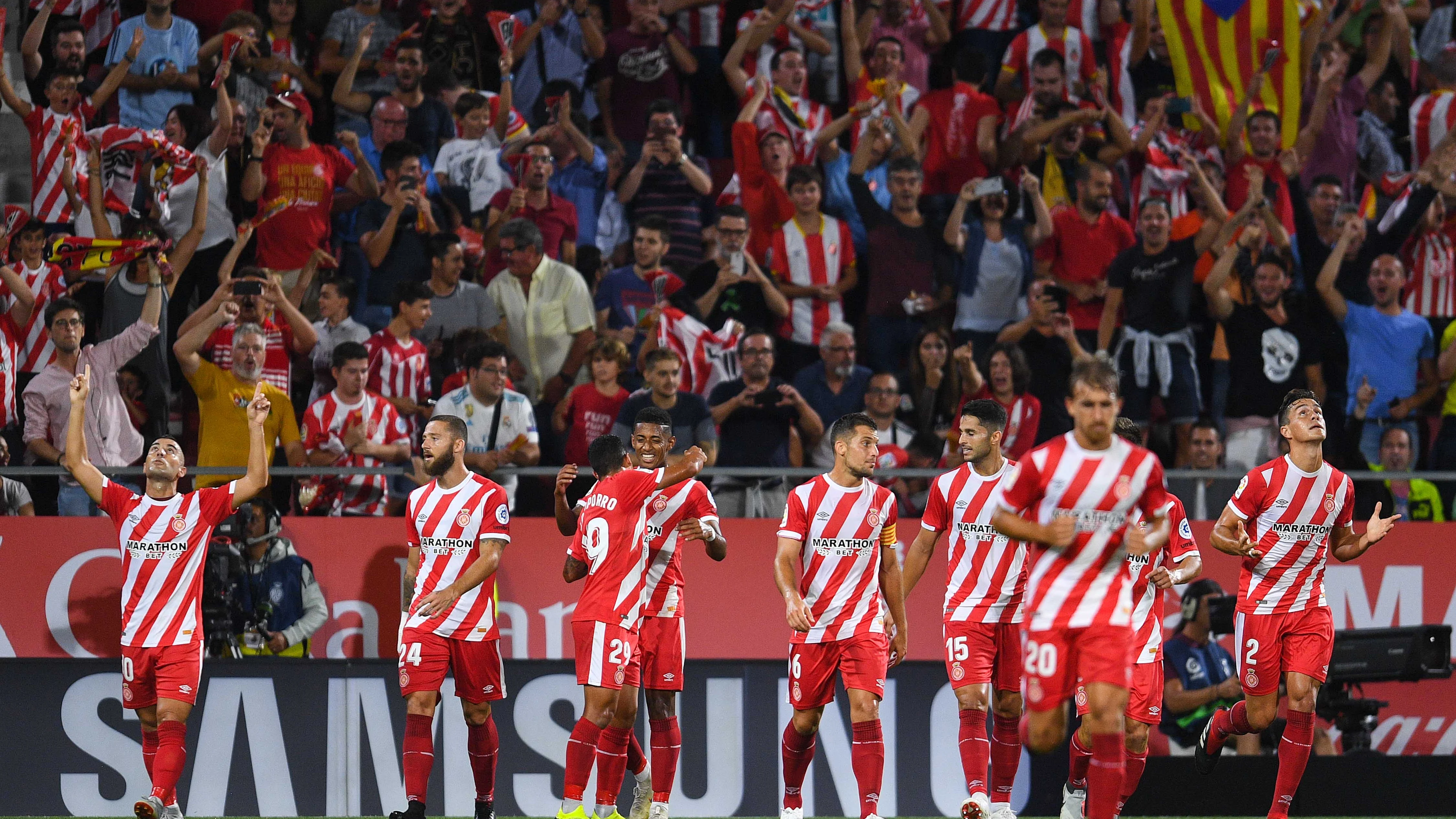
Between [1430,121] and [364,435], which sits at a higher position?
[1430,121]

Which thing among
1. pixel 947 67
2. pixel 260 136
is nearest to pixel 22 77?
pixel 260 136

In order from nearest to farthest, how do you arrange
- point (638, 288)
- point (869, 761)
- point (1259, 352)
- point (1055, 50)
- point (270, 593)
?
point (869, 761), point (270, 593), point (638, 288), point (1259, 352), point (1055, 50)

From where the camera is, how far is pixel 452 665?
31.4 ft

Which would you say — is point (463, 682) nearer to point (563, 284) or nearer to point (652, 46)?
point (563, 284)

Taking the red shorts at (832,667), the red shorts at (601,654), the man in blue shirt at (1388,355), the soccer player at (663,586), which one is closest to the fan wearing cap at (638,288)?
the soccer player at (663,586)

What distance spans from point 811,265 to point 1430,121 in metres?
6.85

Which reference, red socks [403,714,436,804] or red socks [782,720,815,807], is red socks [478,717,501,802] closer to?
red socks [403,714,436,804]

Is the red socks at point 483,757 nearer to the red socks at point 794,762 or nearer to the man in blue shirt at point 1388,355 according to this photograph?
the red socks at point 794,762

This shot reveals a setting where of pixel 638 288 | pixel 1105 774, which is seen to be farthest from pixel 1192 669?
pixel 638 288

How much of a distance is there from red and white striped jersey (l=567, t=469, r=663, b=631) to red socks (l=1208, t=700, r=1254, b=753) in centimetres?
368

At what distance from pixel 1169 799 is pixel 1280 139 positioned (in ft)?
24.5

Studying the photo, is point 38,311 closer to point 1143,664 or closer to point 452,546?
point 452,546

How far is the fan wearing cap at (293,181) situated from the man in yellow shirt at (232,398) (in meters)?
1.34

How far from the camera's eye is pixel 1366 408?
13.6 meters
